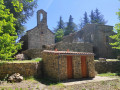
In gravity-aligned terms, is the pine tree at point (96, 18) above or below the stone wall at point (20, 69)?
above

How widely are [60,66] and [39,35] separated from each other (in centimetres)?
1539

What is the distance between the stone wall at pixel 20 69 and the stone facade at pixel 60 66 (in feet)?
3.42

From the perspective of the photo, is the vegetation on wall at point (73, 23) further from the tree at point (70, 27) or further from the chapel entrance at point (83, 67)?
the chapel entrance at point (83, 67)

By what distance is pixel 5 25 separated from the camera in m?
8.34

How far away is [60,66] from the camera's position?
888cm

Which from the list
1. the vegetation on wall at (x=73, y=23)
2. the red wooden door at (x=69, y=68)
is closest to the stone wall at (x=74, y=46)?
the red wooden door at (x=69, y=68)

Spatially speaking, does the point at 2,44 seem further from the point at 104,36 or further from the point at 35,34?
the point at 104,36

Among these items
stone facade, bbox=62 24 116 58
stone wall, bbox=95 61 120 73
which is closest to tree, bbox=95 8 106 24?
stone facade, bbox=62 24 116 58

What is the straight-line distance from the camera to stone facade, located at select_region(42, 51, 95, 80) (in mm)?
8891

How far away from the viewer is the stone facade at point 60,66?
8891 mm

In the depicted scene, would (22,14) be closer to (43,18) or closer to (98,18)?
(43,18)

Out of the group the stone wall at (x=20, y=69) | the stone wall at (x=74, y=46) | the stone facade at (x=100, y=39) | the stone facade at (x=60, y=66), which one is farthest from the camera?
the stone facade at (x=100, y=39)

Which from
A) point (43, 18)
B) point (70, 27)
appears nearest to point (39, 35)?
point (43, 18)

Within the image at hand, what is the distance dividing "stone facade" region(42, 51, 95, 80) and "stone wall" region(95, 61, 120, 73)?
3.75 m
